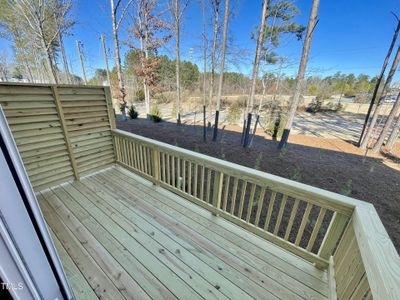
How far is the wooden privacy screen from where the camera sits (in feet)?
7.71

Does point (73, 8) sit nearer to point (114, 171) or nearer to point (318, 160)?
point (114, 171)

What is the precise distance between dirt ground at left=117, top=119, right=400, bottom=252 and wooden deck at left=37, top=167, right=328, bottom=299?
2.41 meters

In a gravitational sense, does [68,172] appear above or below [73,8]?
below

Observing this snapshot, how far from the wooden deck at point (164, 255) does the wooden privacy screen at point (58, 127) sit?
509 millimetres

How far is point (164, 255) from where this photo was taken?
177 cm

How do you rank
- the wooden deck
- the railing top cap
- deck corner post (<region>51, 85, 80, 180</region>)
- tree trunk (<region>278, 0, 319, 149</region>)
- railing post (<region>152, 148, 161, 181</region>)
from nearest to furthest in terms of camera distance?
the railing top cap → the wooden deck → deck corner post (<region>51, 85, 80, 180</region>) → railing post (<region>152, 148, 161, 181</region>) → tree trunk (<region>278, 0, 319, 149</region>)

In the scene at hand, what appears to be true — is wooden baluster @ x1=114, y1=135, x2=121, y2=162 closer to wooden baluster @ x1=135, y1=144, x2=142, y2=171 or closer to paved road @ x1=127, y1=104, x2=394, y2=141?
wooden baluster @ x1=135, y1=144, x2=142, y2=171

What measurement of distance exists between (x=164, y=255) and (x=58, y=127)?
2.51 meters

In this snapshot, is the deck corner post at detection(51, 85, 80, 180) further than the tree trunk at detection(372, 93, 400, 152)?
No

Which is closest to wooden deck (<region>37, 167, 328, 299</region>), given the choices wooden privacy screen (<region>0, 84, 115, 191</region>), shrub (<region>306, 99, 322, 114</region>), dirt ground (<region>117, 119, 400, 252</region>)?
wooden privacy screen (<region>0, 84, 115, 191</region>)

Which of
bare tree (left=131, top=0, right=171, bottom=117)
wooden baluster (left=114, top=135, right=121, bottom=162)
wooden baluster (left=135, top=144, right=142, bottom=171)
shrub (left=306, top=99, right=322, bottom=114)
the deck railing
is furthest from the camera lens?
shrub (left=306, top=99, right=322, bottom=114)

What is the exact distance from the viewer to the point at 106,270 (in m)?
1.62

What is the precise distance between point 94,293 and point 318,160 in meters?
6.21

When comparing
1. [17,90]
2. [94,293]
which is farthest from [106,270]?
[17,90]
